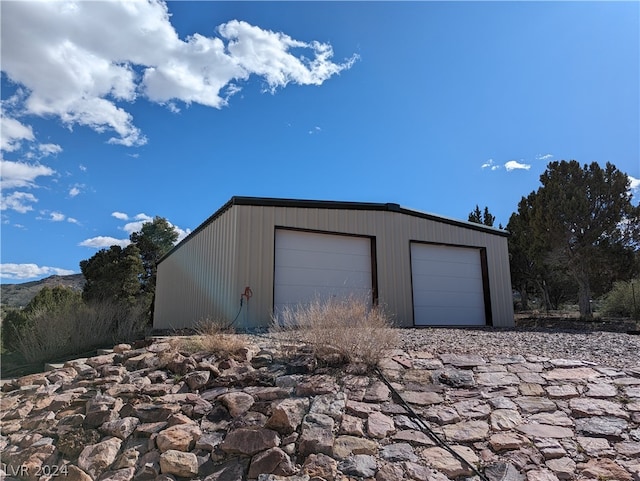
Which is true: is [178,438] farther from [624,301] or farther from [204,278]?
[624,301]

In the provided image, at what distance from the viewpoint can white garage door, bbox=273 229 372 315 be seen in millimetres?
9734

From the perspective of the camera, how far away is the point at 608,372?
4.96 meters

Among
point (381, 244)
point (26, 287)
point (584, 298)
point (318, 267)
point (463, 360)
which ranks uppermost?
point (26, 287)

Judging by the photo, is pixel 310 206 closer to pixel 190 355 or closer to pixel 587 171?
pixel 190 355

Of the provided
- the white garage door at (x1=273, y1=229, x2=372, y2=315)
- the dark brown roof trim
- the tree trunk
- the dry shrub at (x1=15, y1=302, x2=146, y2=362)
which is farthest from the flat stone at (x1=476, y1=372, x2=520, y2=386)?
the tree trunk

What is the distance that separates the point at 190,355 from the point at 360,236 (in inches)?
239

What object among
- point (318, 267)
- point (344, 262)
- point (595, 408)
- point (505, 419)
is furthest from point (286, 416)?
point (344, 262)

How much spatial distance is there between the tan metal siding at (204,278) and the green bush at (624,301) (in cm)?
1312

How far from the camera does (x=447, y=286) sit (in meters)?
11.9

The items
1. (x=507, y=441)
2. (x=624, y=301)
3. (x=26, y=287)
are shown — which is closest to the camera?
(x=507, y=441)

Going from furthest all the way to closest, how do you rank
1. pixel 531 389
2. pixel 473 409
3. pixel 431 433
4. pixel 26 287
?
1. pixel 26 287
2. pixel 531 389
3. pixel 473 409
4. pixel 431 433

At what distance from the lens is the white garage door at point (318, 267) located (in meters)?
9.73

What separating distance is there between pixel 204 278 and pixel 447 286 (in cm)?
671

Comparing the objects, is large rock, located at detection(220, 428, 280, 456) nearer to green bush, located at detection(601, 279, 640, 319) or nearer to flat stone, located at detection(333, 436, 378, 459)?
flat stone, located at detection(333, 436, 378, 459)
